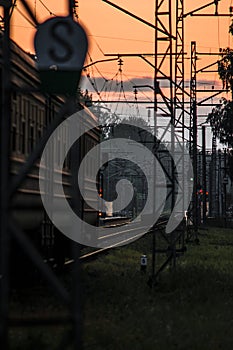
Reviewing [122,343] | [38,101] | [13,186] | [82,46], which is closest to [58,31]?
[82,46]

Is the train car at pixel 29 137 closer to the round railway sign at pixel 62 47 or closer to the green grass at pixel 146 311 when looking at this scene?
the green grass at pixel 146 311

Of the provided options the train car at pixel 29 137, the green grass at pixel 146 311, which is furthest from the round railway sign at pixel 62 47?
the train car at pixel 29 137

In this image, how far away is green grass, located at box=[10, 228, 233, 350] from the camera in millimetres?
11922

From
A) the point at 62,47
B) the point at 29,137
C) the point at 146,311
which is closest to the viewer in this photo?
the point at 62,47

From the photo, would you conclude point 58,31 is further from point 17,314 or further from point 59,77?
point 17,314

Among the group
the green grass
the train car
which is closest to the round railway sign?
the green grass

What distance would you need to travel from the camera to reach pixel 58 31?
8500 mm

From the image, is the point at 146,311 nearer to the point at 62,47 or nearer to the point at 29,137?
the point at 29,137

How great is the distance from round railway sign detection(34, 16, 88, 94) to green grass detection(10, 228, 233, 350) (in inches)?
132

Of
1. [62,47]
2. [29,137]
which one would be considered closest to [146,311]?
[29,137]

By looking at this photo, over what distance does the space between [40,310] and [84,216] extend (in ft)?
26.8

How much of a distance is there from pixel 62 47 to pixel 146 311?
753 cm

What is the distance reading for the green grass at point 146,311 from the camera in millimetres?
11922

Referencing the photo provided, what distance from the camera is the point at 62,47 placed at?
8.47 metres
